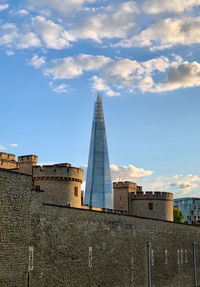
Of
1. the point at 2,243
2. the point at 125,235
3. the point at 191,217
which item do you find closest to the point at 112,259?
the point at 125,235

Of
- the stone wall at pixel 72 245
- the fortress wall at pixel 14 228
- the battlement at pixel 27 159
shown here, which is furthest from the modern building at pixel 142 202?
the fortress wall at pixel 14 228

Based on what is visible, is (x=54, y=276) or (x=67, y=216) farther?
(x=67, y=216)

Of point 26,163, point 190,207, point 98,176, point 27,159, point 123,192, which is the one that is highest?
point 98,176

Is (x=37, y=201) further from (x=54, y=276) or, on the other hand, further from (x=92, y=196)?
(x=92, y=196)

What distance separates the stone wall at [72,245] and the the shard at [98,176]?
6562 centimetres

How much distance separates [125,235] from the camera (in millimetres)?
30812

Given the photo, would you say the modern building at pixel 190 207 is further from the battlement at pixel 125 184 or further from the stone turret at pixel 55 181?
the stone turret at pixel 55 181

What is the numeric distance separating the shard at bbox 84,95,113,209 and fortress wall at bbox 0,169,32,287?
83843mm

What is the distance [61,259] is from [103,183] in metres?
81.5

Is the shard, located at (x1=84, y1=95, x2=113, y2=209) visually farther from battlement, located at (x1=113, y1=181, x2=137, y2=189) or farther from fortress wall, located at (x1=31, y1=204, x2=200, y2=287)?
fortress wall, located at (x1=31, y1=204, x2=200, y2=287)

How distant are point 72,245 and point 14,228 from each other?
568 centimetres

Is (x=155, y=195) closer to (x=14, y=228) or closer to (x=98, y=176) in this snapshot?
(x=14, y=228)

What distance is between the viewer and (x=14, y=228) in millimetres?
19594

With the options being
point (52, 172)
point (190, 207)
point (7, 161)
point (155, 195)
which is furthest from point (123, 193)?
point (190, 207)
